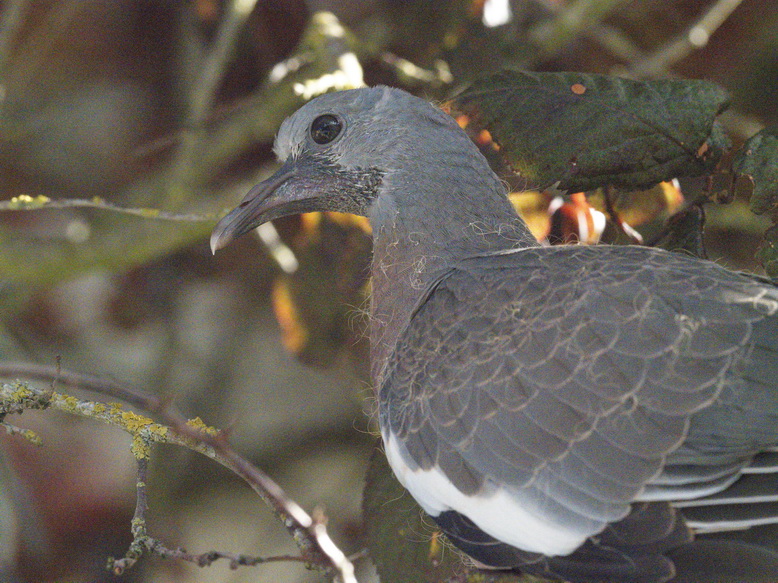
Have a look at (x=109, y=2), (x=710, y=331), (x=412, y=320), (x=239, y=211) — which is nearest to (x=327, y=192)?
(x=239, y=211)

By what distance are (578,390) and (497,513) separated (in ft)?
0.80

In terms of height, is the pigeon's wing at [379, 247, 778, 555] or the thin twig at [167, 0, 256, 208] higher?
the thin twig at [167, 0, 256, 208]

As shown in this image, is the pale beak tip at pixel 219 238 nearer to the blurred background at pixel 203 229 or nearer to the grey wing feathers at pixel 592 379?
the grey wing feathers at pixel 592 379

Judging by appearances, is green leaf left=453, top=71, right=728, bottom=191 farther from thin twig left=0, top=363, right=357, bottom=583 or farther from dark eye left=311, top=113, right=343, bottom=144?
thin twig left=0, top=363, right=357, bottom=583

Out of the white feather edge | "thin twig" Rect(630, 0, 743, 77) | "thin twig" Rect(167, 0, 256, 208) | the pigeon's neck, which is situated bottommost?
the white feather edge

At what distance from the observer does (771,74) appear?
3.69 meters

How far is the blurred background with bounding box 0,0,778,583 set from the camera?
3078 mm

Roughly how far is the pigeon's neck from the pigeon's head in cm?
5

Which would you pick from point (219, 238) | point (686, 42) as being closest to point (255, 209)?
point (219, 238)

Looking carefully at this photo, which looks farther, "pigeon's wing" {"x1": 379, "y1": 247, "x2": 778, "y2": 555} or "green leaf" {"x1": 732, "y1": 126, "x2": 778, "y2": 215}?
"green leaf" {"x1": 732, "y1": 126, "x2": 778, "y2": 215}

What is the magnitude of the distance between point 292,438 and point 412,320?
2.45 meters

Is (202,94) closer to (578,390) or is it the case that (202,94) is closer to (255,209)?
(255,209)

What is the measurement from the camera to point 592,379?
1564 mm

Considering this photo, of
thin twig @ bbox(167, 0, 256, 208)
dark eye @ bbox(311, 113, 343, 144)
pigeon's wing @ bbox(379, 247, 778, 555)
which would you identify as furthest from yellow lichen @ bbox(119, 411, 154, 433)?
thin twig @ bbox(167, 0, 256, 208)
